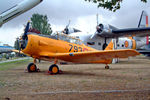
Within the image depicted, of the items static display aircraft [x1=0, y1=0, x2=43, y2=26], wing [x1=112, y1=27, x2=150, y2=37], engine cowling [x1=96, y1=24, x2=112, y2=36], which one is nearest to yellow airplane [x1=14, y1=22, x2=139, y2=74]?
static display aircraft [x1=0, y1=0, x2=43, y2=26]

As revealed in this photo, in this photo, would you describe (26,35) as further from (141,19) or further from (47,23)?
(47,23)

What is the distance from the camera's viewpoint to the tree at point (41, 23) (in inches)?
2135

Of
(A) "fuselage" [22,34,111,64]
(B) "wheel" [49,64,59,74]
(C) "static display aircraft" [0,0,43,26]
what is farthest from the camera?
(A) "fuselage" [22,34,111,64]

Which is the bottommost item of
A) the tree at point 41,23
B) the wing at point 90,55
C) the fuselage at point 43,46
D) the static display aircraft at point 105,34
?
the wing at point 90,55

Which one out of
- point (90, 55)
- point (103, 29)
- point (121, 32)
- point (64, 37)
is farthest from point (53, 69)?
point (121, 32)

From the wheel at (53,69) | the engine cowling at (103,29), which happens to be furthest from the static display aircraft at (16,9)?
the engine cowling at (103,29)

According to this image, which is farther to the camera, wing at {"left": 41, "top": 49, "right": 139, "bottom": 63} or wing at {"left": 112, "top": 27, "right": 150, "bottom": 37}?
wing at {"left": 112, "top": 27, "right": 150, "bottom": 37}

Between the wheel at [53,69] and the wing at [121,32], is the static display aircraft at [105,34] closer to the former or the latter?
the wing at [121,32]

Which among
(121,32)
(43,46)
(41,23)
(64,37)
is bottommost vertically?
(43,46)

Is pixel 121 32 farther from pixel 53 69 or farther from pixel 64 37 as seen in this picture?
pixel 53 69

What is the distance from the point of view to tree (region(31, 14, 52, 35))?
54219 mm

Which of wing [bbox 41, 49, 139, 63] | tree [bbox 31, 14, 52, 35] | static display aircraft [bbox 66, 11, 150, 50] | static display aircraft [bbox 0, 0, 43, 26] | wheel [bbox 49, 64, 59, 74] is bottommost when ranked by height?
wheel [bbox 49, 64, 59, 74]

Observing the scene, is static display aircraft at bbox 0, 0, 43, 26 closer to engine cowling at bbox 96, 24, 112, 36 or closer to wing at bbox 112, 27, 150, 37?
engine cowling at bbox 96, 24, 112, 36

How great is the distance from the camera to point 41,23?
5516cm
